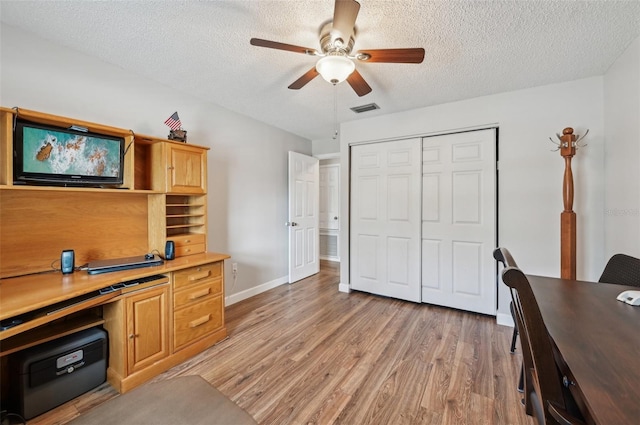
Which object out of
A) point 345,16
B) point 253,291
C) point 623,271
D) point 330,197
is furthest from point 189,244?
point 330,197

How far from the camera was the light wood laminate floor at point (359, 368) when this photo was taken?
1.61 meters

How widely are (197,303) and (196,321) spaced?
5.7 inches

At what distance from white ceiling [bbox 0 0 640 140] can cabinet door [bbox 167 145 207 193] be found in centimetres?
70

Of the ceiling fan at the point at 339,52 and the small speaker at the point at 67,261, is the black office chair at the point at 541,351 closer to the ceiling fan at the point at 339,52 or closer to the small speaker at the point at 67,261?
the ceiling fan at the point at 339,52

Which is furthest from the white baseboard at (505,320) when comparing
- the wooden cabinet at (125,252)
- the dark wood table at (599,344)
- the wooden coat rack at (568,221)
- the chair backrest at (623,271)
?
the wooden cabinet at (125,252)

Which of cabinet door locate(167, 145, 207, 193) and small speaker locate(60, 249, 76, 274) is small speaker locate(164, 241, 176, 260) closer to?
cabinet door locate(167, 145, 207, 193)

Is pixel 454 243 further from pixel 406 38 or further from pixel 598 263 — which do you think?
pixel 406 38

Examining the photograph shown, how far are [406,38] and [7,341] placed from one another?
10.3 ft

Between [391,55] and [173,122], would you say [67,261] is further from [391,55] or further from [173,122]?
[391,55]

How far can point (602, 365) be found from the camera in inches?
31.4

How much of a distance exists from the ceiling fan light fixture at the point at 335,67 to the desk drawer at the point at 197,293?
194 cm

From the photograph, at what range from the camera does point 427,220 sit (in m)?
3.27

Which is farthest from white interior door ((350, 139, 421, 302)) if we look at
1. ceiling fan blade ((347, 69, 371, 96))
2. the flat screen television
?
the flat screen television

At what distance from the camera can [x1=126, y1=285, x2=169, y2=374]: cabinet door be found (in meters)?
1.80
